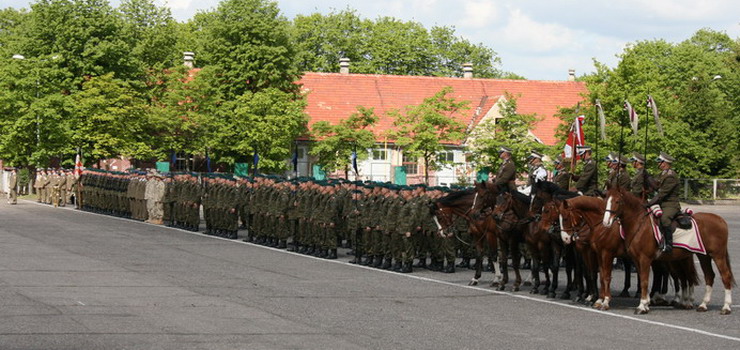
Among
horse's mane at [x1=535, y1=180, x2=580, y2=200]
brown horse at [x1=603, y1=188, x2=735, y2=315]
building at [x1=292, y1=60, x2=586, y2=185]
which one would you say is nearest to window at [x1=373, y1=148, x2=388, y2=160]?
building at [x1=292, y1=60, x2=586, y2=185]

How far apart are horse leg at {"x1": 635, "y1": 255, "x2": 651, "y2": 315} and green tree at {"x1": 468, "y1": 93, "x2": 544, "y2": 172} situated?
34.9 m

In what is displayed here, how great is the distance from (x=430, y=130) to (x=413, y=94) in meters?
18.6

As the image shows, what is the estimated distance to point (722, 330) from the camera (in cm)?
1360

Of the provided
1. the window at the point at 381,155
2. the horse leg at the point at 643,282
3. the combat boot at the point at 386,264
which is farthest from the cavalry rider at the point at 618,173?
the window at the point at 381,155

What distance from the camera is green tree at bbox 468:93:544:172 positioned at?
165 feet

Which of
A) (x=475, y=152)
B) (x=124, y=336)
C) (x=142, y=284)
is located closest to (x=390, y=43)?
(x=475, y=152)

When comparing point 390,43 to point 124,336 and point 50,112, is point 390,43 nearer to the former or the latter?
point 50,112

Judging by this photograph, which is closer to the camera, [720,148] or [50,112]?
[50,112]

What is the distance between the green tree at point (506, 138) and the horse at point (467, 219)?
103 ft

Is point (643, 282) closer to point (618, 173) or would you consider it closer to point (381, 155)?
point (618, 173)

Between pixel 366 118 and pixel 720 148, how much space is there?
21.7 metres

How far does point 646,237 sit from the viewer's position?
15461mm

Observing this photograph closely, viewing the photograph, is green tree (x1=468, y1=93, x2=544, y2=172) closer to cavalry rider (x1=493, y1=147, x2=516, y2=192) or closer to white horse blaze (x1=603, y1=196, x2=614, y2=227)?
cavalry rider (x1=493, y1=147, x2=516, y2=192)

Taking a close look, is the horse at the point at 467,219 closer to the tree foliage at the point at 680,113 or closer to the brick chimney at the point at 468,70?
the tree foliage at the point at 680,113
